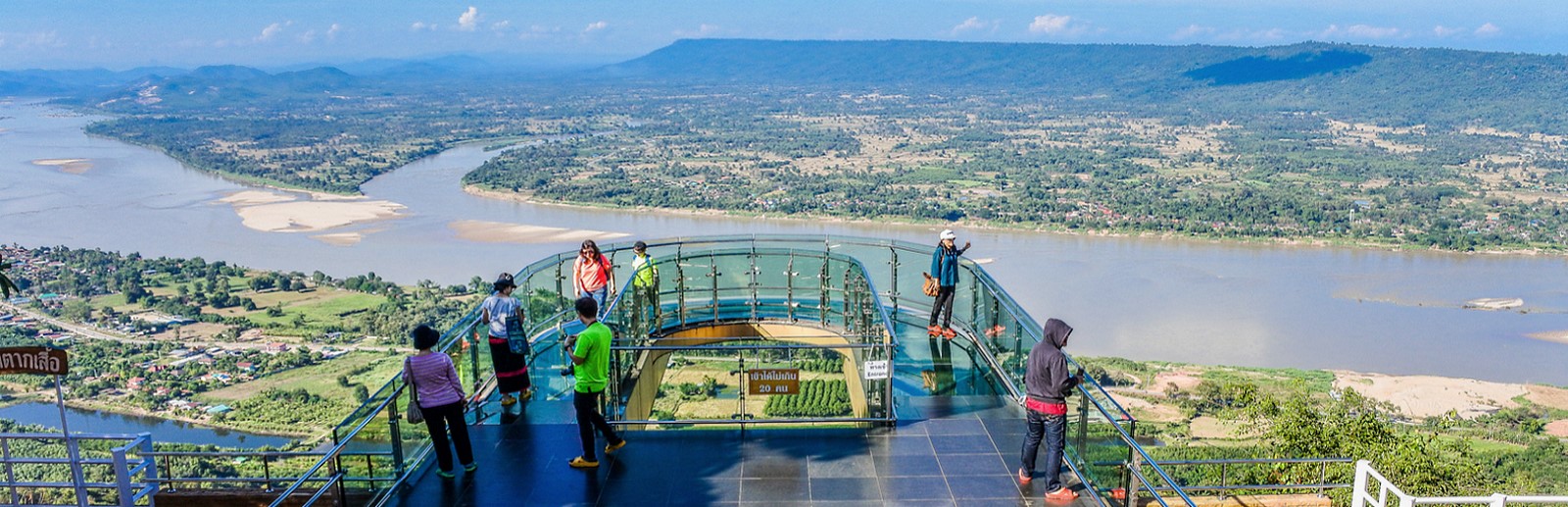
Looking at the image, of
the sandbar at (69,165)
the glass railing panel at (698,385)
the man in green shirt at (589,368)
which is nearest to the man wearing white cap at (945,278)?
the glass railing panel at (698,385)

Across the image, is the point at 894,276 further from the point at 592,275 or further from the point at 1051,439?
the point at 1051,439

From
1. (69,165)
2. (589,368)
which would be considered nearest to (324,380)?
(589,368)

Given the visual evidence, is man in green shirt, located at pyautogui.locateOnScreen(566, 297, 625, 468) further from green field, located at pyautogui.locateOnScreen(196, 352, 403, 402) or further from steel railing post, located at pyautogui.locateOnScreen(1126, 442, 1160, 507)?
green field, located at pyautogui.locateOnScreen(196, 352, 403, 402)

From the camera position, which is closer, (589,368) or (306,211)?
(589,368)

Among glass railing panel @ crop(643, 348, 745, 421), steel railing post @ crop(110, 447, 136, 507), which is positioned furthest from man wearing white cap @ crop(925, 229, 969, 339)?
steel railing post @ crop(110, 447, 136, 507)

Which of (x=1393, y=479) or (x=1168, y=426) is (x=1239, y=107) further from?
(x=1393, y=479)

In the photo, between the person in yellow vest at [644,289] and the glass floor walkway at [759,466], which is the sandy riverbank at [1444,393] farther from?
the glass floor walkway at [759,466]

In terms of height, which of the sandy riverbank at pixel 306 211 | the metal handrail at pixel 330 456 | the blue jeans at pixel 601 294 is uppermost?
the blue jeans at pixel 601 294

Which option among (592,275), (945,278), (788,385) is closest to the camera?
(788,385)
